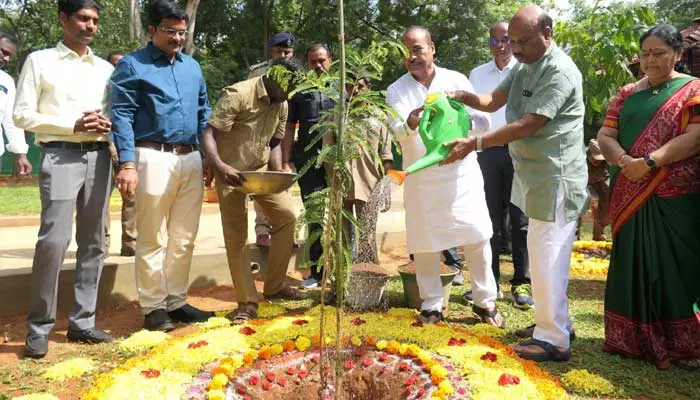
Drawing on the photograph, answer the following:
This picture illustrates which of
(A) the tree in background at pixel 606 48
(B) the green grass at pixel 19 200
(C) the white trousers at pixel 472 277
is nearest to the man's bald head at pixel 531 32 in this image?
(C) the white trousers at pixel 472 277

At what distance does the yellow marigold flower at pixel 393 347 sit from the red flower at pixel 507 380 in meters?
0.73

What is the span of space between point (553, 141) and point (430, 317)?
1669 mm

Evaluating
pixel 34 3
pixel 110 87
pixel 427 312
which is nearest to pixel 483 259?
pixel 427 312

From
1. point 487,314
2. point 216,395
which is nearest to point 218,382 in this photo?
point 216,395

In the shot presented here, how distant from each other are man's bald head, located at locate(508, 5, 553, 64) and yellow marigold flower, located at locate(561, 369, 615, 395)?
2.00 metres

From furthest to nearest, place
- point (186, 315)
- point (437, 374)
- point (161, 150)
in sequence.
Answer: point (186, 315) < point (161, 150) < point (437, 374)

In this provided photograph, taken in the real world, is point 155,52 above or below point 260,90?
above

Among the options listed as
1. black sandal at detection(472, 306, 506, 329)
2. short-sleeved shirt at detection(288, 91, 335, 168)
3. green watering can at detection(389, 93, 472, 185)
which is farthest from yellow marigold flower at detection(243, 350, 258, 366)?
short-sleeved shirt at detection(288, 91, 335, 168)

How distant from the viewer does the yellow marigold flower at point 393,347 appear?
386 centimetres

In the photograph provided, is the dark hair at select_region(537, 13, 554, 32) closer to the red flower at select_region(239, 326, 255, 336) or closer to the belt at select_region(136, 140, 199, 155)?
the belt at select_region(136, 140, 199, 155)

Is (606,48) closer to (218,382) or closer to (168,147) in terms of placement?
(168,147)

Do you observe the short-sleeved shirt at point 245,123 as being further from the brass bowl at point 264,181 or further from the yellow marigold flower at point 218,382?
the yellow marigold flower at point 218,382

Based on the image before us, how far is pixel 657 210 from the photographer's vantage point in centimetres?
384

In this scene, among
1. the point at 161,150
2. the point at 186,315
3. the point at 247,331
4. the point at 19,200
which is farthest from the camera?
the point at 19,200
